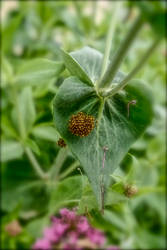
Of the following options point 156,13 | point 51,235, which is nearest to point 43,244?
point 51,235

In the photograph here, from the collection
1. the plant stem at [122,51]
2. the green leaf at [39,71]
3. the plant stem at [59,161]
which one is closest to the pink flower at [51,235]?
the plant stem at [59,161]

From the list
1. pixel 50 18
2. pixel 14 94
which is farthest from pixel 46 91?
pixel 50 18

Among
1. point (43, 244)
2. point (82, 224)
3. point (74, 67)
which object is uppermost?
point (74, 67)

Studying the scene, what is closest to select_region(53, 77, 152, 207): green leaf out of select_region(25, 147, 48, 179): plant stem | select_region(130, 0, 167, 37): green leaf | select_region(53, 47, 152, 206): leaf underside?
select_region(53, 47, 152, 206): leaf underside

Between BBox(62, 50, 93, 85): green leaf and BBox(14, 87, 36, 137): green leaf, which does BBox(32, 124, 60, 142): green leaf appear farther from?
BBox(62, 50, 93, 85): green leaf

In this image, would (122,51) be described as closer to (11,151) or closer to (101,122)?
(101,122)

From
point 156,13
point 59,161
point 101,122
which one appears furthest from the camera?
point 59,161

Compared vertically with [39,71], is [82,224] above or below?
below
